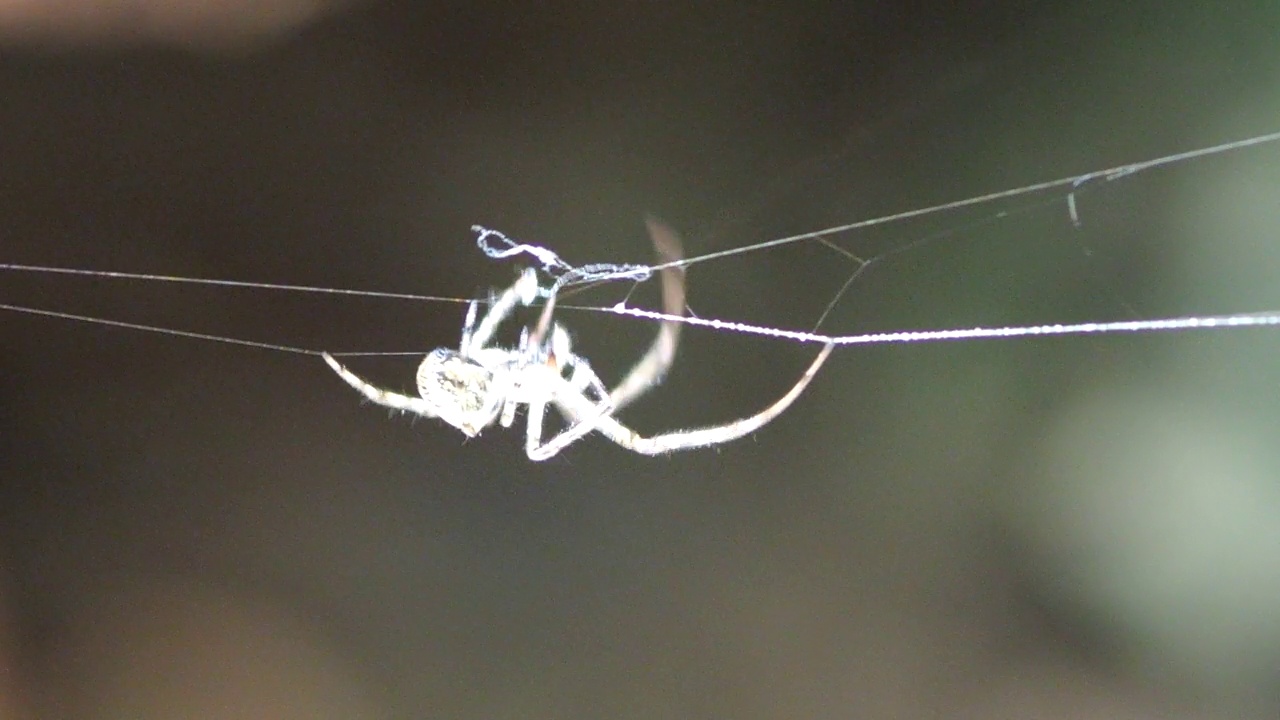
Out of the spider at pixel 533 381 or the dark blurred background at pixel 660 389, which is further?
the dark blurred background at pixel 660 389

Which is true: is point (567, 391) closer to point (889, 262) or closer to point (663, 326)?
point (663, 326)

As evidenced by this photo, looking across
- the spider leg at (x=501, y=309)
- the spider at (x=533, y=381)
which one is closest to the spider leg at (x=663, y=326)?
the spider at (x=533, y=381)

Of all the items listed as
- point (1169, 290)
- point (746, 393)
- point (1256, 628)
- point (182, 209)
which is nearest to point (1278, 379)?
point (1169, 290)

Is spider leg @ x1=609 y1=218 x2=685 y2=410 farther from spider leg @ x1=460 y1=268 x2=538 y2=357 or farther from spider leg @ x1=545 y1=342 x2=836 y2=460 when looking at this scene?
spider leg @ x1=460 y1=268 x2=538 y2=357

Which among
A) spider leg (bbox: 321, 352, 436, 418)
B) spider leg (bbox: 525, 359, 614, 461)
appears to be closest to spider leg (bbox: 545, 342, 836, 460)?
spider leg (bbox: 525, 359, 614, 461)

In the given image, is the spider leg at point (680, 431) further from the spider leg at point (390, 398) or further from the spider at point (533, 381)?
the spider leg at point (390, 398)

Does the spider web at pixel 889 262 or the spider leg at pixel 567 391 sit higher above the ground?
the spider web at pixel 889 262

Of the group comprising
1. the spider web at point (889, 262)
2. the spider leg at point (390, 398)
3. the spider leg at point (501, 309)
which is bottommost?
the spider leg at point (390, 398)
